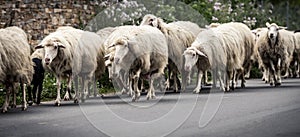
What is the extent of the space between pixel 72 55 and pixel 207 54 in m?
3.62

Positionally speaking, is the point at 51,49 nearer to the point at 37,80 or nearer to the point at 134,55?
the point at 37,80

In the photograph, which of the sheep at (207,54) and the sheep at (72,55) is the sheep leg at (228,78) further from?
the sheep at (72,55)

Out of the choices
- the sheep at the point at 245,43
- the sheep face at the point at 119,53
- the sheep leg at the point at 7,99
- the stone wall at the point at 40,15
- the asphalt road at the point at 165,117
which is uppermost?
the stone wall at the point at 40,15

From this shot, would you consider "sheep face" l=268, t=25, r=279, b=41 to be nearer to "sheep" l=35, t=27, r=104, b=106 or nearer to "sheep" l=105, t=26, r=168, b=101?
"sheep" l=105, t=26, r=168, b=101


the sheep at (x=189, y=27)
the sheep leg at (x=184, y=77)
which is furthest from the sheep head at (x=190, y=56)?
the sheep at (x=189, y=27)

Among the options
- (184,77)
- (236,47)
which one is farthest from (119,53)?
(236,47)

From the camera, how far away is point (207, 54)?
1795 cm

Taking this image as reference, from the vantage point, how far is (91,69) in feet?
53.5

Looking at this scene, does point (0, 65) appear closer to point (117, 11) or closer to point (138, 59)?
point (138, 59)

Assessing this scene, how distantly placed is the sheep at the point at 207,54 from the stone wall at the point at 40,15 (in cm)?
554

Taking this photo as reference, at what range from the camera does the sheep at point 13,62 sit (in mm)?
13898

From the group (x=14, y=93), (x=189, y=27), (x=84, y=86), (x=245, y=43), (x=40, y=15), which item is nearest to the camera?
(x=14, y=93)

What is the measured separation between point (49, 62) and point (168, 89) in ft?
17.8

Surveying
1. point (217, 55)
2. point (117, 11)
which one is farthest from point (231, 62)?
point (117, 11)
